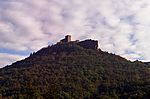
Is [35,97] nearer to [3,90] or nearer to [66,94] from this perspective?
[66,94]

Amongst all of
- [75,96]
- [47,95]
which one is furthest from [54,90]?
[75,96]

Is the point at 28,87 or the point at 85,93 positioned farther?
the point at 85,93

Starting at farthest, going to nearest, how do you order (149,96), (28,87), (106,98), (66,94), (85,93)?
(85,93) → (66,94) → (106,98) → (149,96) → (28,87)

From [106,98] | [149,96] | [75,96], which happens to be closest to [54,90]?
[149,96]

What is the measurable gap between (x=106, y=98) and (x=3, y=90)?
185ft

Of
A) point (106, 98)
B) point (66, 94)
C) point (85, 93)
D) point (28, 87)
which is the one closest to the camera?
point (28, 87)

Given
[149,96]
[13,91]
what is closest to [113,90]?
[13,91]

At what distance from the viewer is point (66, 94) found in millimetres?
185250

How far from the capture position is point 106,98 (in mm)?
171875

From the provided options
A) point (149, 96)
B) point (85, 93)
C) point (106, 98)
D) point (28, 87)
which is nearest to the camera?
point (28, 87)

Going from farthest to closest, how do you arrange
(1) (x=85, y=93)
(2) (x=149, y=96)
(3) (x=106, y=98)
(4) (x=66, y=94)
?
1. (1) (x=85, y=93)
2. (4) (x=66, y=94)
3. (3) (x=106, y=98)
4. (2) (x=149, y=96)

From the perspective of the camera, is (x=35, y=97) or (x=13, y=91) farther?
(x=13, y=91)

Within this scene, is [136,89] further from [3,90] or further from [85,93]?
[3,90]

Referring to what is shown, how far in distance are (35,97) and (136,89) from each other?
87.7 m
